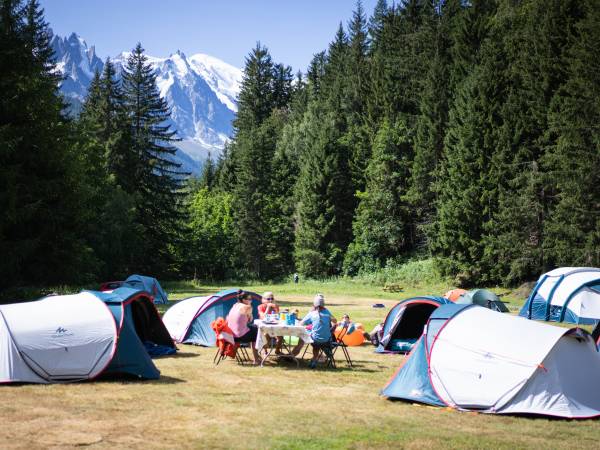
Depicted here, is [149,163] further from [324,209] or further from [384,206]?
[384,206]

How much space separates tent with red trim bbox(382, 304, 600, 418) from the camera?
9297mm

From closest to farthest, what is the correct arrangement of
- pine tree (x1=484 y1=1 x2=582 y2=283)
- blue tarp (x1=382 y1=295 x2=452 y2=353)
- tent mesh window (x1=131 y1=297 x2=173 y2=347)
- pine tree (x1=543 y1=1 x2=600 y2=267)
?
tent mesh window (x1=131 y1=297 x2=173 y2=347) < blue tarp (x1=382 y1=295 x2=452 y2=353) < pine tree (x1=543 y1=1 x2=600 y2=267) < pine tree (x1=484 y1=1 x2=582 y2=283)

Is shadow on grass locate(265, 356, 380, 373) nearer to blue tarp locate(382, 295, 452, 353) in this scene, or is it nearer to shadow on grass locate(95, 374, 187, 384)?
blue tarp locate(382, 295, 452, 353)

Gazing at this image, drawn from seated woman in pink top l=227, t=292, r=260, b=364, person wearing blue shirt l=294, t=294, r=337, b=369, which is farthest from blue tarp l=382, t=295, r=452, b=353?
seated woman in pink top l=227, t=292, r=260, b=364

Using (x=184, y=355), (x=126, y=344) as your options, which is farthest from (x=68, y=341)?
(x=184, y=355)

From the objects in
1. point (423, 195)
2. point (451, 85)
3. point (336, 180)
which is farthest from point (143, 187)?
point (451, 85)

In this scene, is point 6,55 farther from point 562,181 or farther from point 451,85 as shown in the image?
point 451,85

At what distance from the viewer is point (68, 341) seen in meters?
10.9

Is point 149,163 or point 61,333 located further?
point 149,163

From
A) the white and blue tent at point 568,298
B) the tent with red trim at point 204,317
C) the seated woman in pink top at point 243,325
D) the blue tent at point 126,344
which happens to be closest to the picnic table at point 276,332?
the seated woman in pink top at point 243,325

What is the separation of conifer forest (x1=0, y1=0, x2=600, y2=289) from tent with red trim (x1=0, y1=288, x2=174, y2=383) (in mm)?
11769

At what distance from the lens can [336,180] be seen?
2121 inches

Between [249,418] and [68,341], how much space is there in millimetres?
4050

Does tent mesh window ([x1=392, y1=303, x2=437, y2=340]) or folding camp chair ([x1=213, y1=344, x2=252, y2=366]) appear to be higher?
tent mesh window ([x1=392, y1=303, x2=437, y2=340])
